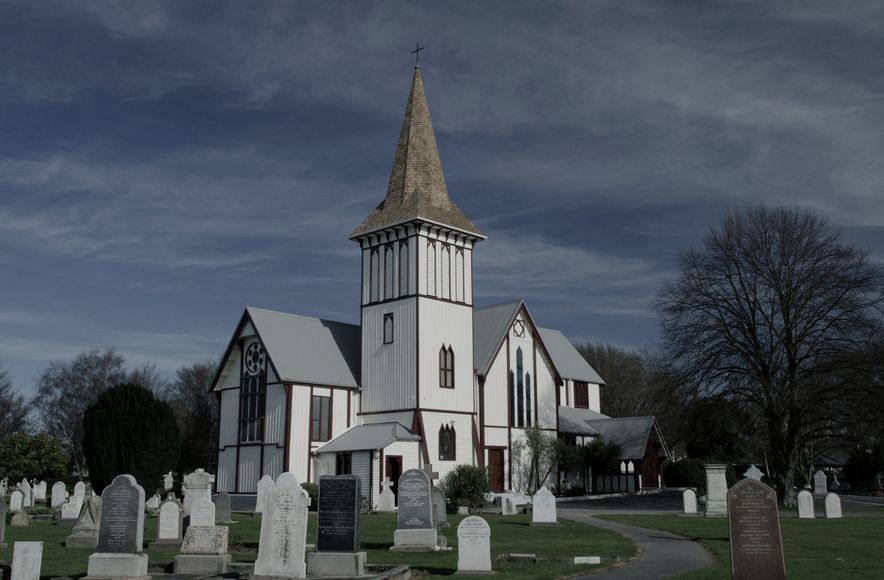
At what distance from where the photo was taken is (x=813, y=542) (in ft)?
66.9

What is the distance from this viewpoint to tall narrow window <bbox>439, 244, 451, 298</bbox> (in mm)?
43500

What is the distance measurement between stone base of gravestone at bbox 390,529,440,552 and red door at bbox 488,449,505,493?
24649 millimetres

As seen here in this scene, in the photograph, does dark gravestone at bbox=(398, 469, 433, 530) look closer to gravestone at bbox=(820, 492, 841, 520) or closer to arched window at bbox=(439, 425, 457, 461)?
gravestone at bbox=(820, 492, 841, 520)

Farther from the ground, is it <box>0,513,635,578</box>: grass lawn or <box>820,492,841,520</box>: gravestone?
<box>820,492,841,520</box>: gravestone

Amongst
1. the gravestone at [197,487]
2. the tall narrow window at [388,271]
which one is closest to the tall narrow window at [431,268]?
the tall narrow window at [388,271]

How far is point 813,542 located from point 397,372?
24586 mm

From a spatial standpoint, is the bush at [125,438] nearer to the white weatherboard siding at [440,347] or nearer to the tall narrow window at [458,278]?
the white weatherboard siding at [440,347]

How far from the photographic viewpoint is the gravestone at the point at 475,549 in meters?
15.5

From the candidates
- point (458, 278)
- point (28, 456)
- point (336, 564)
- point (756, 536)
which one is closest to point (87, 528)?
point (336, 564)

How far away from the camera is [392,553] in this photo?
62.3 ft

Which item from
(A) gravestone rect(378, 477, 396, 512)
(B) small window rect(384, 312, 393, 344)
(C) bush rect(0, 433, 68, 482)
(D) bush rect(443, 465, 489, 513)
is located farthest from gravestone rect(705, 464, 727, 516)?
(C) bush rect(0, 433, 68, 482)

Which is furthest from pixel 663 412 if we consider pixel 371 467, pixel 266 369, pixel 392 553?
pixel 392 553

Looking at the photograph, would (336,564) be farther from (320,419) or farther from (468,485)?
(320,419)

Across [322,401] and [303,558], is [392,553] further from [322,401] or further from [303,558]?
[322,401]
